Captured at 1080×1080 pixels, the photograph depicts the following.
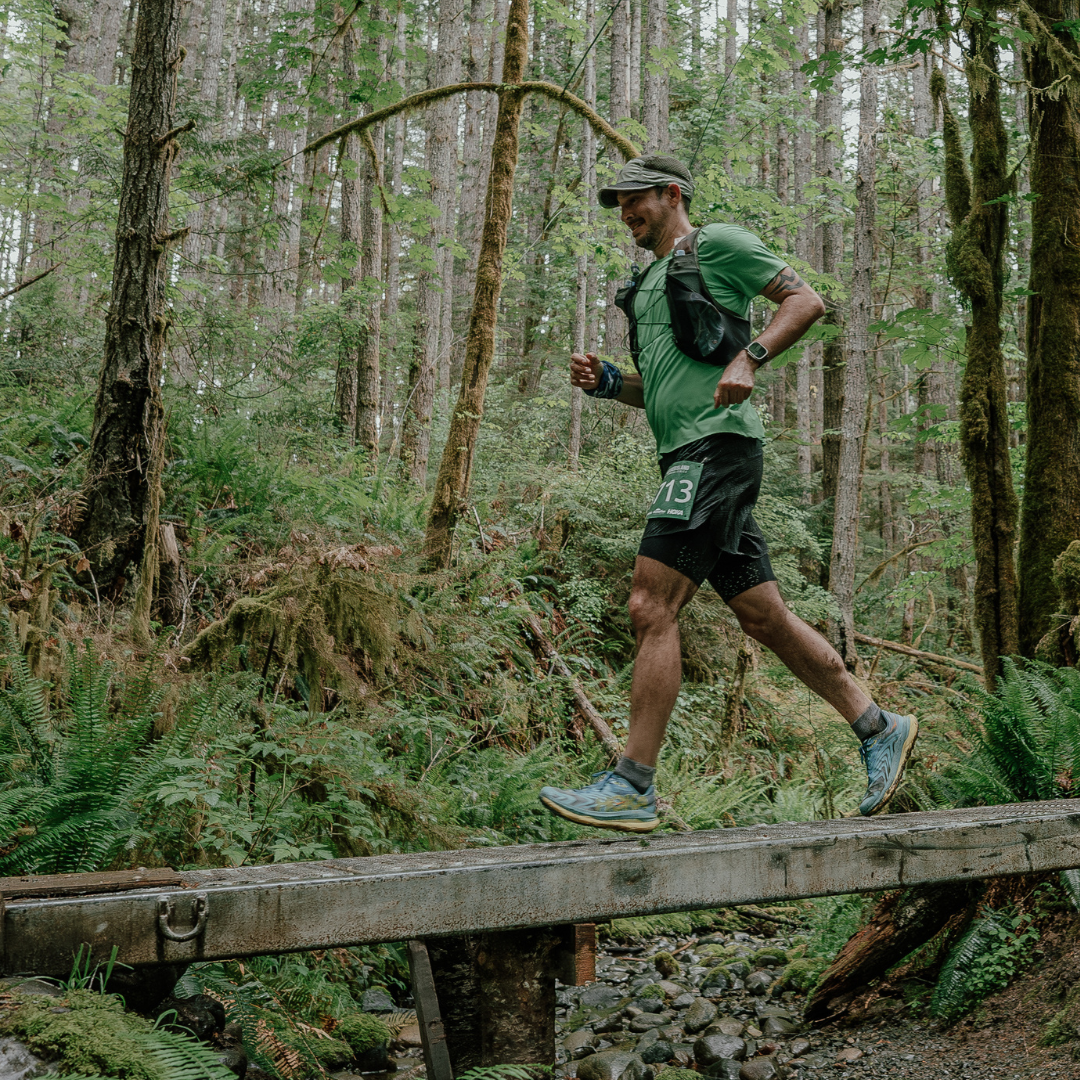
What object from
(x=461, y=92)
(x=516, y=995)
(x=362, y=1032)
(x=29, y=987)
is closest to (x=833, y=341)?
(x=461, y=92)

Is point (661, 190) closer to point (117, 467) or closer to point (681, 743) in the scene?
point (117, 467)

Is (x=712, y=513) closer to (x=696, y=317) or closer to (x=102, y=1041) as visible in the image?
(x=696, y=317)

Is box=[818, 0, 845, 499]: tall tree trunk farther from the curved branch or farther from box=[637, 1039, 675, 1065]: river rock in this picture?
box=[637, 1039, 675, 1065]: river rock

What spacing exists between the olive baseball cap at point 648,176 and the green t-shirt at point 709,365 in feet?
1.12

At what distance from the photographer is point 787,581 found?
40.2 feet

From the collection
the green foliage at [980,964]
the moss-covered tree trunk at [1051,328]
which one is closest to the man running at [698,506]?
the green foliage at [980,964]

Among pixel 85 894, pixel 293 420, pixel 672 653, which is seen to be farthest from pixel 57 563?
pixel 293 420

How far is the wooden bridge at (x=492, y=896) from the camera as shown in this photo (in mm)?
2602

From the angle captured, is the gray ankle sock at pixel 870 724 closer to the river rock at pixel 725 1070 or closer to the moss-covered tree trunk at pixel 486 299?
the river rock at pixel 725 1070

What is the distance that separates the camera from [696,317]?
3.66m

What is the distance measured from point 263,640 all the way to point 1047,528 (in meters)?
5.47

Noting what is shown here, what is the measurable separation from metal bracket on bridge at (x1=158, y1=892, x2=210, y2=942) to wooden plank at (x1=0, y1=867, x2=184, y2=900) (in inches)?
6.5

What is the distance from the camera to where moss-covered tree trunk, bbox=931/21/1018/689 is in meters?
6.51

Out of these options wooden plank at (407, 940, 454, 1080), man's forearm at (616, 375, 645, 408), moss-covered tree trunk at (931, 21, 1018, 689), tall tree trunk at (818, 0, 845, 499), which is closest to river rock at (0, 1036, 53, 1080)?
wooden plank at (407, 940, 454, 1080)
